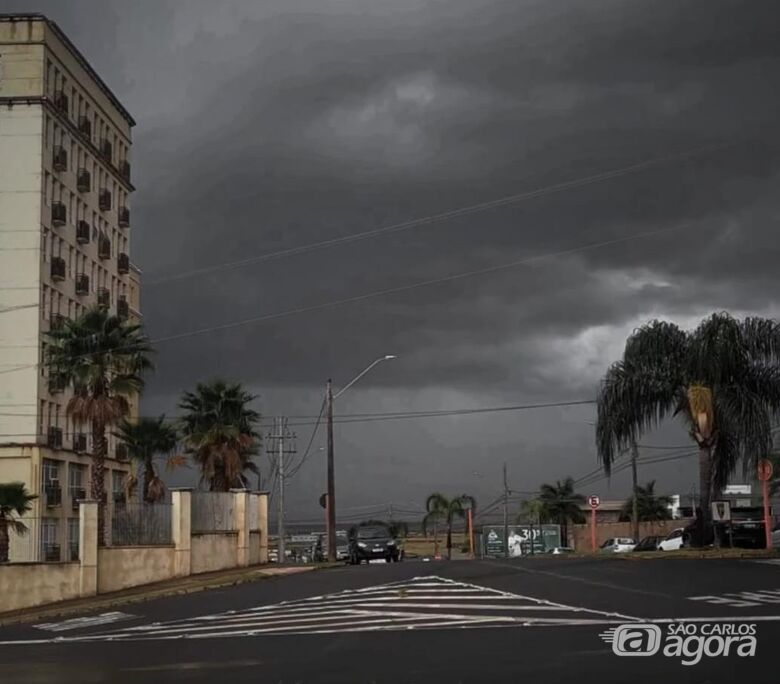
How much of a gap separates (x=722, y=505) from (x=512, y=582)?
13510 mm

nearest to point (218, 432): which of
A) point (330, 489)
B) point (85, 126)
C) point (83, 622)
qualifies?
point (330, 489)

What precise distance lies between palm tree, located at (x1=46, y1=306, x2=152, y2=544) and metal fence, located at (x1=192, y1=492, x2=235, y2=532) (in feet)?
15.4

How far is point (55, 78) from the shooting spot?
194 feet

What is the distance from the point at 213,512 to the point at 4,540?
10.7 metres

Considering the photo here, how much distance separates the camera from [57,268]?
5888cm

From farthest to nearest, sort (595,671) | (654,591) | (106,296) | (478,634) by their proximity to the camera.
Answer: (106,296) → (654,591) → (478,634) → (595,671)

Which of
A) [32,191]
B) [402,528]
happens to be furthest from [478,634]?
[402,528]

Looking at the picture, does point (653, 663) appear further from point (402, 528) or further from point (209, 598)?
point (402, 528)

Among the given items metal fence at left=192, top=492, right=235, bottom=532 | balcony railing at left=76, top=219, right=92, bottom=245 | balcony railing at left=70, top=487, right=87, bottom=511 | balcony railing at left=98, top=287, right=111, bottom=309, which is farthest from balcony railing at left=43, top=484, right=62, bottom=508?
metal fence at left=192, top=492, right=235, bottom=532

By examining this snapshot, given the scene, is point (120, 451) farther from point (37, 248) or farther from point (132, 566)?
point (132, 566)

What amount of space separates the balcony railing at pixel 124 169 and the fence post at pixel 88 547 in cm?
4354

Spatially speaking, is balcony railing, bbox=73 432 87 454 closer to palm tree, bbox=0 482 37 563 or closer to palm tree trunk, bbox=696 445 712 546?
palm tree, bbox=0 482 37 563

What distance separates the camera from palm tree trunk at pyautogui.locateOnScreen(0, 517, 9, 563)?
29062 mm

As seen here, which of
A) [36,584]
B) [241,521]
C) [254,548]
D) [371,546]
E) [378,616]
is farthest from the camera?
[371,546]
